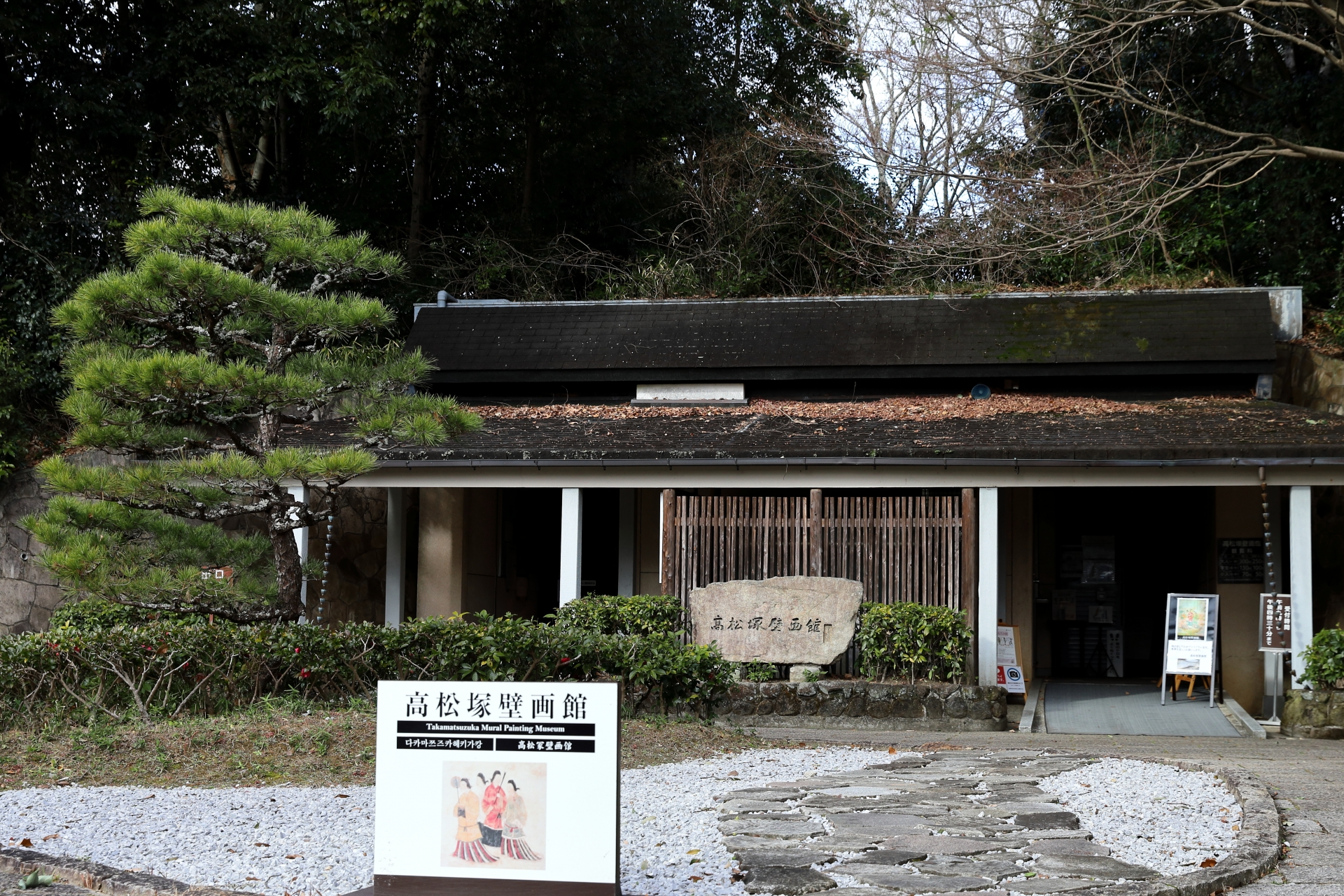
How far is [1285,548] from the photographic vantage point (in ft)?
45.5

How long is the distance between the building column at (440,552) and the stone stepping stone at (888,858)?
983 cm

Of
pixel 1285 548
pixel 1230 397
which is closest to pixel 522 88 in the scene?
pixel 1230 397

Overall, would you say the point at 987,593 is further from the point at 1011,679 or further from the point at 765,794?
the point at 765,794

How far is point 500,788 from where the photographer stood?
4168mm

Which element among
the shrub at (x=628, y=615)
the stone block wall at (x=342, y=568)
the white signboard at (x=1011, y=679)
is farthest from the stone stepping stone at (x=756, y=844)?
the stone block wall at (x=342, y=568)

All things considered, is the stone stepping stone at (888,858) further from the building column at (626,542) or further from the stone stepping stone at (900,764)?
the building column at (626,542)

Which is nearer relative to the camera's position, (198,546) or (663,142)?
(198,546)

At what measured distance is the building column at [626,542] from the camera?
15.1 meters

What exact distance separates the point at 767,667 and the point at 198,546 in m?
5.16

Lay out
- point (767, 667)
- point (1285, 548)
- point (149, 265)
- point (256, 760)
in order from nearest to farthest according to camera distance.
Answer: point (256, 760) → point (149, 265) → point (767, 667) → point (1285, 548)

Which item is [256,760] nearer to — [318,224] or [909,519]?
[318,224]

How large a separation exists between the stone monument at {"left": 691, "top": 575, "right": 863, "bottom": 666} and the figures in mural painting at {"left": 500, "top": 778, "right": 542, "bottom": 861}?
7.52 meters

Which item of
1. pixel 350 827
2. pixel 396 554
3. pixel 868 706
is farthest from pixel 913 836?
pixel 396 554

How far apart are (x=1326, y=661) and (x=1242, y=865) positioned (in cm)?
631
